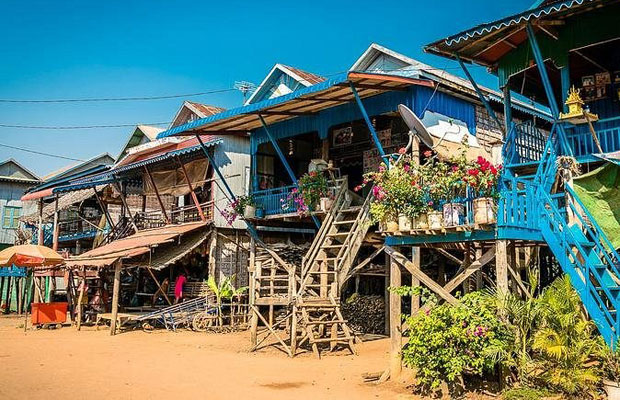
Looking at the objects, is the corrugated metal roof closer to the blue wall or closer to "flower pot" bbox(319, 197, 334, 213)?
the blue wall

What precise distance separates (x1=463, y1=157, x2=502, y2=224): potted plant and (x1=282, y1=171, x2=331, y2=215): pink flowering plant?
6942 millimetres

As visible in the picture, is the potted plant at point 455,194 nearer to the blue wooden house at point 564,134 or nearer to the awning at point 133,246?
the blue wooden house at point 564,134

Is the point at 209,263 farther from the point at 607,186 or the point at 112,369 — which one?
the point at 607,186

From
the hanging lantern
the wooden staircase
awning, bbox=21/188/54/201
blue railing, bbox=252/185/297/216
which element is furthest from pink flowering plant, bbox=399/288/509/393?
awning, bbox=21/188/54/201

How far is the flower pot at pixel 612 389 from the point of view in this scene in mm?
7871

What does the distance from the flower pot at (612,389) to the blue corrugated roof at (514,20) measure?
6314mm

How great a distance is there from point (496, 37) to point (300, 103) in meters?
5.81

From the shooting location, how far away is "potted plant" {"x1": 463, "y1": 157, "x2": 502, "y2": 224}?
9.22m

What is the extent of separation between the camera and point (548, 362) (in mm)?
8742

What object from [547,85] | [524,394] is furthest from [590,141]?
[524,394]

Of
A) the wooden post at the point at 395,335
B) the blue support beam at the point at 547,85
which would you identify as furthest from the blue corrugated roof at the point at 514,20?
the wooden post at the point at 395,335

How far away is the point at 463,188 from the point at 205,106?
1839 cm

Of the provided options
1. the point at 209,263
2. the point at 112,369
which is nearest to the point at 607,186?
the point at 112,369

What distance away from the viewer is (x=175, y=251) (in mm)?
20578
